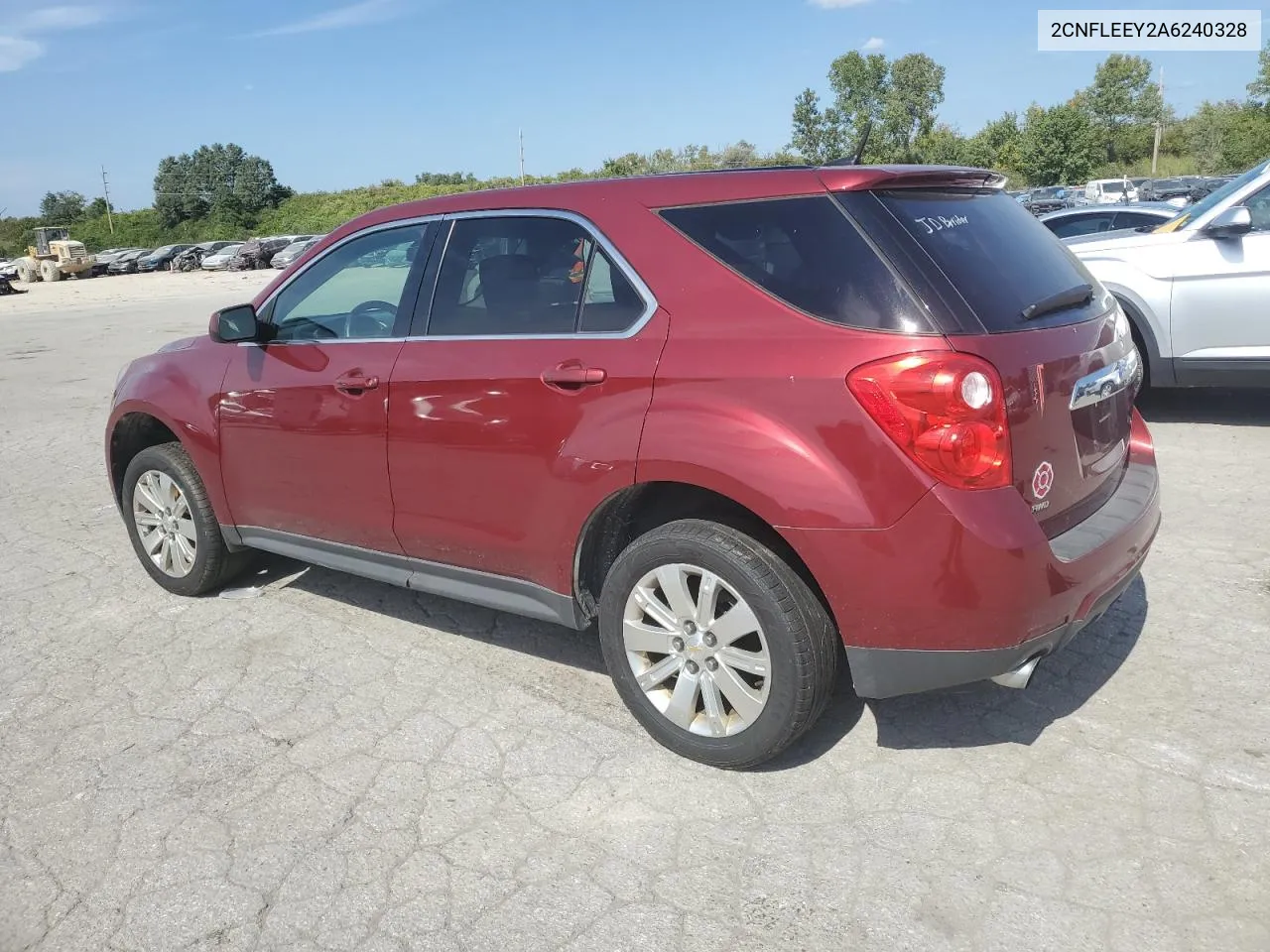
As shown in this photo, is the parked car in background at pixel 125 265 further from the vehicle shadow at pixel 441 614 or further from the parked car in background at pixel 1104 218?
the vehicle shadow at pixel 441 614

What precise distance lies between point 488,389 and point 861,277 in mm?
1307

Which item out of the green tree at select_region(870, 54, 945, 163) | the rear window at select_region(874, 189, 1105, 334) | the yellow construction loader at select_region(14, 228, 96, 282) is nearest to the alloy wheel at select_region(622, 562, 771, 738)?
the rear window at select_region(874, 189, 1105, 334)

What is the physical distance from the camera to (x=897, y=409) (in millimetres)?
2723

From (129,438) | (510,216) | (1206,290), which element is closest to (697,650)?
(510,216)

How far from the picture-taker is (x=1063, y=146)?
59719 millimetres

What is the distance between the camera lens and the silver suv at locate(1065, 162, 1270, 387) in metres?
6.70

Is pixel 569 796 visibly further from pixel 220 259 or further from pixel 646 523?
pixel 220 259

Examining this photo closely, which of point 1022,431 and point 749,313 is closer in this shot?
point 1022,431

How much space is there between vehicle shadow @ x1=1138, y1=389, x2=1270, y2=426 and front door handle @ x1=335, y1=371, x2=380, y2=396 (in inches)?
234

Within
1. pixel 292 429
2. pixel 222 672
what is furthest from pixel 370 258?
pixel 222 672

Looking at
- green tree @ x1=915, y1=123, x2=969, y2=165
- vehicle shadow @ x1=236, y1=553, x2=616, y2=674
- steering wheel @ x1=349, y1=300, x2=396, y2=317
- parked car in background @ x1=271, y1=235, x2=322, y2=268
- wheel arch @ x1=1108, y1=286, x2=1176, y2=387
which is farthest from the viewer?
green tree @ x1=915, y1=123, x2=969, y2=165

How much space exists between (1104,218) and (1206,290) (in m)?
6.10

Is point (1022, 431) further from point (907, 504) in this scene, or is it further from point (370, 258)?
point (370, 258)

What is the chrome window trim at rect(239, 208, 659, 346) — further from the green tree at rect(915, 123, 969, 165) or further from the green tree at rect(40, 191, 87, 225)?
the green tree at rect(40, 191, 87, 225)
